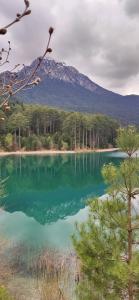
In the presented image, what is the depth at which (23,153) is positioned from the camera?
90312 mm

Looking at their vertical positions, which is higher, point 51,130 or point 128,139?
point 51,130

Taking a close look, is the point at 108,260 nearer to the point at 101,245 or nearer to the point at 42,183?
the point at 101,245

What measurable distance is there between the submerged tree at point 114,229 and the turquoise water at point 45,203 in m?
7.73

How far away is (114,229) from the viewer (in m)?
8.77

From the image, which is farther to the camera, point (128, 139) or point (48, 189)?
point (48, 189)

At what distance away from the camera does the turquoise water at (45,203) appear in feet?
68.1

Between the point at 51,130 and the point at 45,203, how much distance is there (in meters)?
78.0

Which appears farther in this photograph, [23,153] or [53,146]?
[53,146]

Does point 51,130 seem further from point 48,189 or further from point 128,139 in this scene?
point 128,139

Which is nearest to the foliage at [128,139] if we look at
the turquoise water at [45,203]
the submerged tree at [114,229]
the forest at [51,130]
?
the submerged tree at [114,229]

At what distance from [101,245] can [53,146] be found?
89.6m

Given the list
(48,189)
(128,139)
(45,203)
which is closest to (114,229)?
(128,139)

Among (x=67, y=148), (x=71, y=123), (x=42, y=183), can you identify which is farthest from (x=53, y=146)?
(x=42, y=183)

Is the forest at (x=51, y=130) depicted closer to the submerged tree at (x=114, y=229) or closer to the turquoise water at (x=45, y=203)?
the turquoise water at (x=45, y=203)
